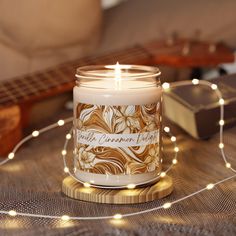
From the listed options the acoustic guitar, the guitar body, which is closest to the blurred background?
the acoustic guitar

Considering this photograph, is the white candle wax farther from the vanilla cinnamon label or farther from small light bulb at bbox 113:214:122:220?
small light bulb at bbox 113:214:122:220

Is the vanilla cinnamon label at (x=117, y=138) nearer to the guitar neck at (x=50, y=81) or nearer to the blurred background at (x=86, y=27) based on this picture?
the guitar neck at (x=50, y=81)

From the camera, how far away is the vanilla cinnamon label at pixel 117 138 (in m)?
0.63

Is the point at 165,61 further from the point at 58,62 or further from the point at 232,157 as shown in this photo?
the point at 232,157

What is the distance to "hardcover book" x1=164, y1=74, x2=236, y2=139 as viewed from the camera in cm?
88

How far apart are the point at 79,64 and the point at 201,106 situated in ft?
1.11

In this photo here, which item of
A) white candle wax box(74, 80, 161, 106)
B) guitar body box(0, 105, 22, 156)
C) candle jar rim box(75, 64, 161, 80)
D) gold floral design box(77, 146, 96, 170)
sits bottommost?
guitar body box(0, 105, 22, 156)

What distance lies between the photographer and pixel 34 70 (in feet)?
3.90

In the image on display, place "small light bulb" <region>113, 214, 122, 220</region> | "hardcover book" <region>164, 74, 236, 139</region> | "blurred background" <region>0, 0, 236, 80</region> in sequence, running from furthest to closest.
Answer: "blurred background" <region>0, 0, 236, 80</region>, "hardcover book" <region>164, 74, 236, 139</region>, "small light bulb" <region>113, 214, 122, 220</region>

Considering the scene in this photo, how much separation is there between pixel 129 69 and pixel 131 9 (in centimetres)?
64

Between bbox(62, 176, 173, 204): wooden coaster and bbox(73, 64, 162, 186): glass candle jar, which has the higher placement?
bbox(73, 64, 162, 186): glass candle jar

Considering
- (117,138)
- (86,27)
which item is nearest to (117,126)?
(117,138)

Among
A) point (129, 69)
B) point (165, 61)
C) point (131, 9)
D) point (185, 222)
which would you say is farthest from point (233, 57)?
point (185, 222)

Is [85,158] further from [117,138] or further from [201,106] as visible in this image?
[201,106]
